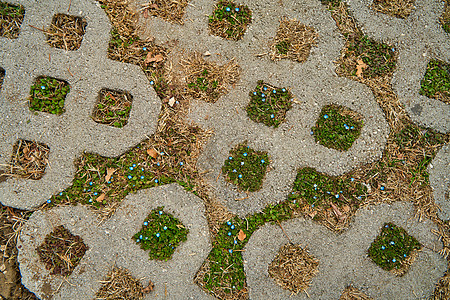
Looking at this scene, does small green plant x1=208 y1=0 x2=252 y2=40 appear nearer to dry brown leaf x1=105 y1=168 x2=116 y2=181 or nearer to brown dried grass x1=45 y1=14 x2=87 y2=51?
brown dried grass x1=45 y1=14 x2=87 y2=51

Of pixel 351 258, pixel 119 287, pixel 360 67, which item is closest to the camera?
pixel 119 287

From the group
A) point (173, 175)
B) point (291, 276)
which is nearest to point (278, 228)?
point (291, 276)

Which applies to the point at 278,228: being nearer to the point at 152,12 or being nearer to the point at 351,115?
the point at 351,115

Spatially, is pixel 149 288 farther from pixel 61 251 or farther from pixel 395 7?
pixel 395 7

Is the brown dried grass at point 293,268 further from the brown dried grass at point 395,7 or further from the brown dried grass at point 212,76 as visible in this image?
the brown dried grass at point 395,7

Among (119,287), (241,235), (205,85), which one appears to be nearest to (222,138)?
(205,85)

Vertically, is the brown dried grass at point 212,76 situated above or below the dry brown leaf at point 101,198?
Result: above

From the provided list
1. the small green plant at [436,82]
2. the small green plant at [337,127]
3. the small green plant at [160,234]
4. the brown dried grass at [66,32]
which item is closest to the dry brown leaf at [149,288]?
the small green plant at [160,234]
